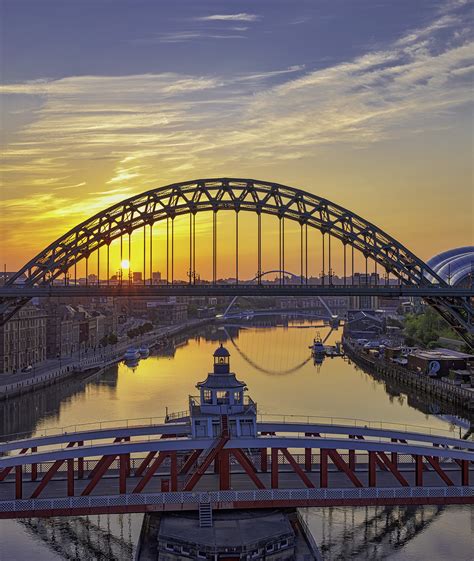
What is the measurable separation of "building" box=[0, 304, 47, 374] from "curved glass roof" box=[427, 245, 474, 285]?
1669 inches

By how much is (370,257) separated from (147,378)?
84.3ft

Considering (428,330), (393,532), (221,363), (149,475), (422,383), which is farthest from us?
(428,330)

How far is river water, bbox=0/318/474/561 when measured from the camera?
2416 centimetres

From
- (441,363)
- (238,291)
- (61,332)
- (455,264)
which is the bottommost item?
(441,363)

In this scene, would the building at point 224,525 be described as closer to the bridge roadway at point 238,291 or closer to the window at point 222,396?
the window at point 222,396

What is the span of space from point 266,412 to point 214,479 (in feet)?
75.5

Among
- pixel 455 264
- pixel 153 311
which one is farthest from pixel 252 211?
pixel 153 311

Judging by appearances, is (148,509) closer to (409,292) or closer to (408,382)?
(409,292)

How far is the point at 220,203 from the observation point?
45.2 m

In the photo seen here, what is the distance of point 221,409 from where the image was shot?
23984mm

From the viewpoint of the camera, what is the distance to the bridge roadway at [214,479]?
72.7ft

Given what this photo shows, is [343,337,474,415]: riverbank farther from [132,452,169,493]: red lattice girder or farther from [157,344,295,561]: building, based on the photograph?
[132,452,169,493]: red lattice girder

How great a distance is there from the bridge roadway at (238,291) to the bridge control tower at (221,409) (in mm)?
20654

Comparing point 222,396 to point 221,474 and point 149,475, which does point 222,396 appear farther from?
point 149,475
